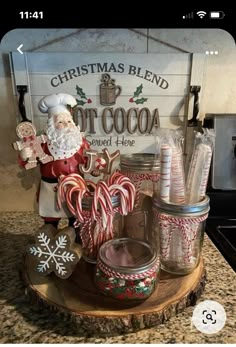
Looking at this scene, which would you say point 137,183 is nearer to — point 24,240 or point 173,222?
point 173,222

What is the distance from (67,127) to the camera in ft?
1.59

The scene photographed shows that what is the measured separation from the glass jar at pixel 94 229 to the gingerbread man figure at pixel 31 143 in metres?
0.10

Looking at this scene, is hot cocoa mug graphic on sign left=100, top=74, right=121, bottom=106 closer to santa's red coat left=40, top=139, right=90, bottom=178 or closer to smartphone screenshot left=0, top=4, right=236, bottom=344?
smartphone screenshot left=0, top=4, right=236, bottom=344

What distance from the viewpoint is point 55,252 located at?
48cm

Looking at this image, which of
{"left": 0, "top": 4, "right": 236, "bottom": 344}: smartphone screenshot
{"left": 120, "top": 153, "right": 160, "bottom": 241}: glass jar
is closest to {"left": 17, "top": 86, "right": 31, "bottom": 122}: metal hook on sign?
{"left": 0, "top": 4, "right": 236, "bottom": 344}: smartphone screenshot

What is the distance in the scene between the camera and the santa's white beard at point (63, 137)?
48cm

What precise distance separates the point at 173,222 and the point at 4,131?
46 centimetres

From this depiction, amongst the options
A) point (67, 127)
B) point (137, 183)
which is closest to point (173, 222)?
point (137, 183)

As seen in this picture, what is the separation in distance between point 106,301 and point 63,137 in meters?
0.25

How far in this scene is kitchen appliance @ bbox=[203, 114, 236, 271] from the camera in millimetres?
690
